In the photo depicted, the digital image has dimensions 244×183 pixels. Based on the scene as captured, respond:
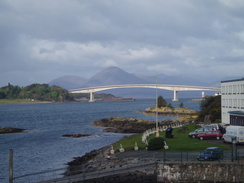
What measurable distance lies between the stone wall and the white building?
18.7 meters

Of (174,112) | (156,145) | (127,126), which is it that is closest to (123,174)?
(156,145)

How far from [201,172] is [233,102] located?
77.2 feet

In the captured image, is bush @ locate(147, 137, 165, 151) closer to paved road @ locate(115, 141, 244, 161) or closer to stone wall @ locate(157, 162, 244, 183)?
paved road @ locate(115, 141, 244, 161)

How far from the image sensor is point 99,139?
4819 cm

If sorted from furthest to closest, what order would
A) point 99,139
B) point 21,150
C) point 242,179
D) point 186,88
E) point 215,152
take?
point 186,88
point 99,139
point 21,150
point 215,152
point 242,179

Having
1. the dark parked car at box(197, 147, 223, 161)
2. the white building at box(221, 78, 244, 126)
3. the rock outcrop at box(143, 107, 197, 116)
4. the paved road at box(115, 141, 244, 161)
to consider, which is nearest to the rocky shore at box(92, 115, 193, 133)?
the white building at box(221, 78, 244, 126)

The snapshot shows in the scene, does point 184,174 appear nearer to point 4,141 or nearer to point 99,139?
point 99,139

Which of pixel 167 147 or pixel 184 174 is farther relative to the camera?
pixel 167 147

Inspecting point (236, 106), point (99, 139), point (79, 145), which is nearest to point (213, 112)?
point (236, 106)

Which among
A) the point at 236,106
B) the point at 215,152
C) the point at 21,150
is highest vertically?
the point at 236,106

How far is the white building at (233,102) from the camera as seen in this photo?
133ft

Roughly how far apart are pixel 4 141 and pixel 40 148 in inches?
437

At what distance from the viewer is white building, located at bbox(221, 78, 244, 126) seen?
1598 inches

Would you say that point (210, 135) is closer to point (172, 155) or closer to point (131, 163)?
point (172, 155)
